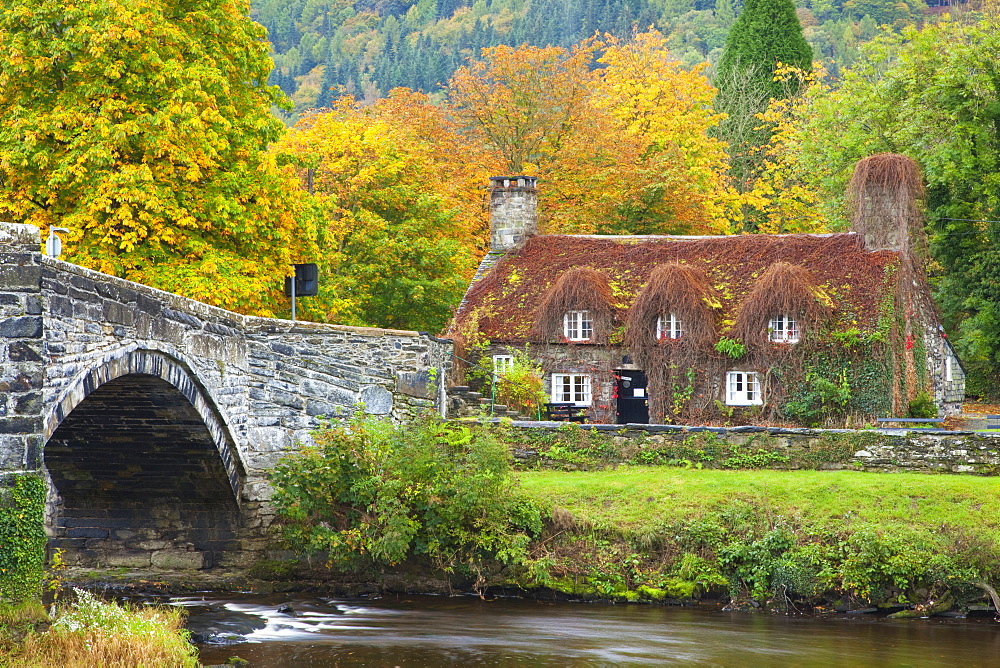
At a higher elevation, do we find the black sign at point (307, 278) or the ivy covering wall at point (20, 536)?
the black sign at point (307, 278)

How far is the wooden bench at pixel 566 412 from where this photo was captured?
30.1m

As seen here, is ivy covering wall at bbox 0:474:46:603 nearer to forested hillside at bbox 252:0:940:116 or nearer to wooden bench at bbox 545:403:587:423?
wooden bench at bbox 545:403:587:423

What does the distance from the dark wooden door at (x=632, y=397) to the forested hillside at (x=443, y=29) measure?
58.6 metres

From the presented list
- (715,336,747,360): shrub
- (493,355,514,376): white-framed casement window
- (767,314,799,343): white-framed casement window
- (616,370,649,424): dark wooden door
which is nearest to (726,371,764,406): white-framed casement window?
(715,336,747,360): shrub

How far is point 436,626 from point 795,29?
46.1m

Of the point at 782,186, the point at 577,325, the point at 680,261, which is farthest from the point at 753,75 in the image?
the point at 577,325

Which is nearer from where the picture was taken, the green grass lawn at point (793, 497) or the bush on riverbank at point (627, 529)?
the bush on riverbank at point (627, 529)

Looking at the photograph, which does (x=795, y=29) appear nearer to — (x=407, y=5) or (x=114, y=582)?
(x=114, y=582)

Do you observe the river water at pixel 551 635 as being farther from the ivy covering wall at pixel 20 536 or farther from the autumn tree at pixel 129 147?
the autumn tree at pixel 129 147

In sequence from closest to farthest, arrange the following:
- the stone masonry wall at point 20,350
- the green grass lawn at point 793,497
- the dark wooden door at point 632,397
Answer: the stone masonry wall at point 20,350
the green grass lawn at point 793,497
the dark wooden door at point 632,397

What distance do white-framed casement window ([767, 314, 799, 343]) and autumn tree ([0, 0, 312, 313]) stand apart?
485 inches

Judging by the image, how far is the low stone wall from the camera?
22.5 m

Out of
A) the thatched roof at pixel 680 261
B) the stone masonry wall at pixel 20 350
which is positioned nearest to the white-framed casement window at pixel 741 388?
the thatched roof at pixel 680 261

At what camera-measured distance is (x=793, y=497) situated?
20.8 m
